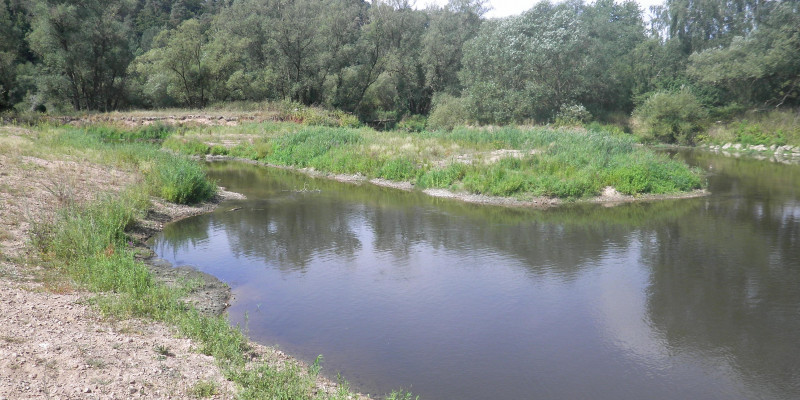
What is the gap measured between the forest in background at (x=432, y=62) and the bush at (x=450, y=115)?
19 cm

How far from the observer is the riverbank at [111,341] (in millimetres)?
6414

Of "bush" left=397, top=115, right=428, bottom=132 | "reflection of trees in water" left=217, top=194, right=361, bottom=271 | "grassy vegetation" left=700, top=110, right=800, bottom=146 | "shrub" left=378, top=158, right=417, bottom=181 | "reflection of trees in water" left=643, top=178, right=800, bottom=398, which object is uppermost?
"bush" left=397, top=115, right=428, bottom=132

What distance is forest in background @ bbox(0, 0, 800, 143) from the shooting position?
44.0 metres

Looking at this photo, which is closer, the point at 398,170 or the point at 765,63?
the point at 398,170

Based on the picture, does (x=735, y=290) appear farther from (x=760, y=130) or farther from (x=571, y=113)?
(x=760, y=130)

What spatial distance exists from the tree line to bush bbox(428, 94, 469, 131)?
0.26m

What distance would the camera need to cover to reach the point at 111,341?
302 inches

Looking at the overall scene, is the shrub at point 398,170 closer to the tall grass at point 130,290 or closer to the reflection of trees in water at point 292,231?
the reflection of trees in water at point 292,231

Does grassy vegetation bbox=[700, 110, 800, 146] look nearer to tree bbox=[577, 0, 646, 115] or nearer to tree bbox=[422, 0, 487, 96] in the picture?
tree bbox=[577, 0, 646, 115]

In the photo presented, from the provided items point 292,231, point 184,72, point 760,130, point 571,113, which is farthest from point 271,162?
point 760,130

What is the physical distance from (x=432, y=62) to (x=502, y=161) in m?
34.6

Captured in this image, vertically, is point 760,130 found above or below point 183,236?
above

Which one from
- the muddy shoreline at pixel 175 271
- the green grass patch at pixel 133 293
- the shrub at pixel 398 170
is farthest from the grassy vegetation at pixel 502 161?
the green grass patch at pixel 133 293

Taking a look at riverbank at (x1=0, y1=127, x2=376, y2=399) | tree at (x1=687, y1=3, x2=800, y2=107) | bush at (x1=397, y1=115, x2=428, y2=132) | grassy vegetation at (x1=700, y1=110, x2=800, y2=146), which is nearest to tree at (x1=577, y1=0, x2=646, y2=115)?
tree at (x1=687, y1=3, x2=800, y2=107)
